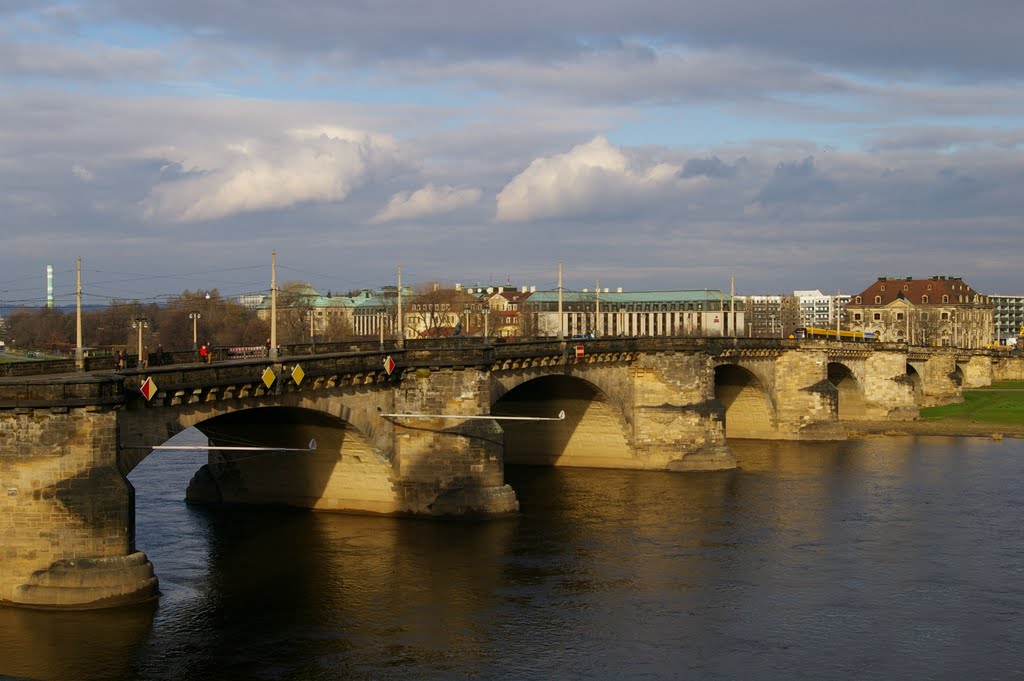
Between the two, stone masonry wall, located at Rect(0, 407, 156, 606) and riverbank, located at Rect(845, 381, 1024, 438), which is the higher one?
stone masonry wall, located at Rect(0, 407, 156, 606)

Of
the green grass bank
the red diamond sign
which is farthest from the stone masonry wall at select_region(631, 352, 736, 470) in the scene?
the green grass bank

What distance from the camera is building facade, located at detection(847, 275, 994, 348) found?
6722 inches

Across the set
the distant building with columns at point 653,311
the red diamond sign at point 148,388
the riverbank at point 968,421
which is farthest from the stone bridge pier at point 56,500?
the distant building with columns at point 653,311

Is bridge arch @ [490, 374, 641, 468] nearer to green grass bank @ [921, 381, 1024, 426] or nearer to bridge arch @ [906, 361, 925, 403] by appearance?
green grass bank @ [921, 381, 1024, 426]

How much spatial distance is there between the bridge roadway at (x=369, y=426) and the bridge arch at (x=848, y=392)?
12.9 feet

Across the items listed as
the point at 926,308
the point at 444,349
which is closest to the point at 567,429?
the point at 444,349

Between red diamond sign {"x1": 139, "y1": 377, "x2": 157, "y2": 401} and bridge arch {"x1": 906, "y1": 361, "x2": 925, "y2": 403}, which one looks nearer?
red diamond sign {"x1": 139, "y1": 377, "x2": 157, "y2": 401}

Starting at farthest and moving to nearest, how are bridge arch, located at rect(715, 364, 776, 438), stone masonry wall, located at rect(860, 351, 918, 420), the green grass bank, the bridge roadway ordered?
1. stone masonry wall, located at rect(860, 351, 918, 420)
2. the green grass bank
3. bridge arch, located at rect(715, 364, 776, 438)
4. the bridge roadway

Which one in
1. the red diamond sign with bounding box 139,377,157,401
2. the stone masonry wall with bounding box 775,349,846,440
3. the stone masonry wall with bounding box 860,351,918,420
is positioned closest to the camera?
the red diamond sign with bounding box 139,377,157,401

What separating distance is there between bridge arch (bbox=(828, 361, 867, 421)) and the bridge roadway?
3.92 m

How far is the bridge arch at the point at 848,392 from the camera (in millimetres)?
87625

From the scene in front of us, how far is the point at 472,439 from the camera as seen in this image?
4281cm

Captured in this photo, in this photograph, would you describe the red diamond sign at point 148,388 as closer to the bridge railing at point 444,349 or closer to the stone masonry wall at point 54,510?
the stone masonry wall at point 54,510

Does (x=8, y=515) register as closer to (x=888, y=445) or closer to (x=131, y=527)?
(x=131, y=527)
